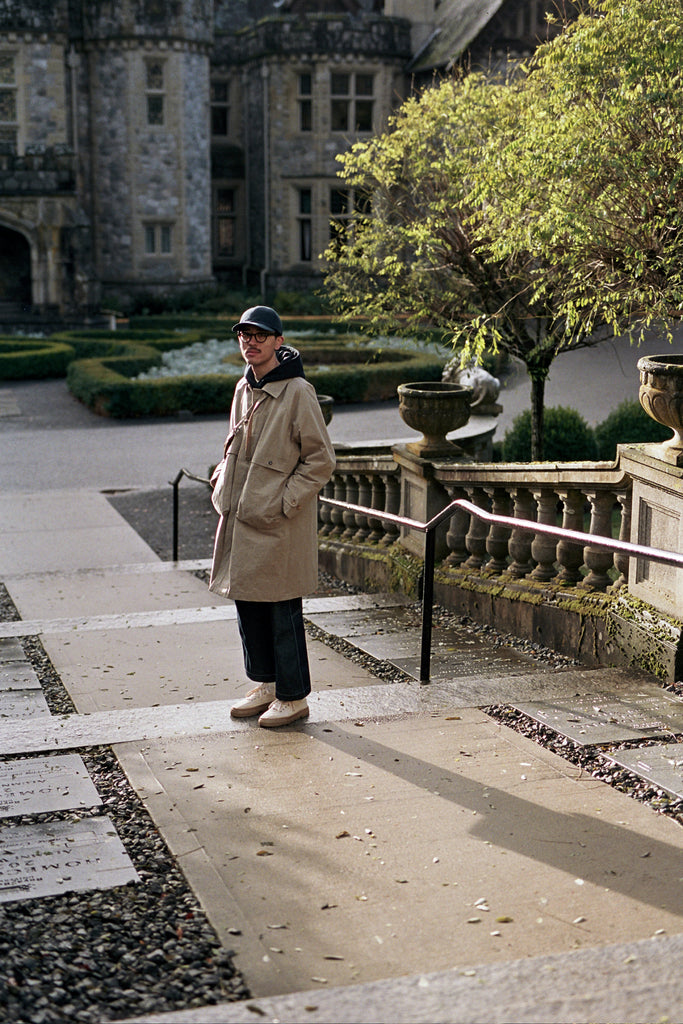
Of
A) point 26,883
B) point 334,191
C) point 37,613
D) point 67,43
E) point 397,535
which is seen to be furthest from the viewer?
point 334,191

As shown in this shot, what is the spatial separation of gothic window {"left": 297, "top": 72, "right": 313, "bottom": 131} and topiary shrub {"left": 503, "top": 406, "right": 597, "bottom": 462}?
23751 mm

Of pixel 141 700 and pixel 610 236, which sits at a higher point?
pixel 610 236

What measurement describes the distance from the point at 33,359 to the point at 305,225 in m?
14.0

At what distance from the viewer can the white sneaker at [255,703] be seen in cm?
537

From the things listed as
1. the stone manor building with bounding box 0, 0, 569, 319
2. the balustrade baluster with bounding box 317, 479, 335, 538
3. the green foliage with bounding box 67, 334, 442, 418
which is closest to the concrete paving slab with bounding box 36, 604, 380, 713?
the balustrade baluster with bounding box 317, 479, 335, 538

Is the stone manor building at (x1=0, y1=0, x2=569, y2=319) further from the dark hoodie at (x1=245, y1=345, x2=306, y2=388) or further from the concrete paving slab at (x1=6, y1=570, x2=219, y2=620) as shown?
the dark hoodie at (x1=245, y1=345, x2=306, y2=388)

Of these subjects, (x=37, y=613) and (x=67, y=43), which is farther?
(x=67, y=43)

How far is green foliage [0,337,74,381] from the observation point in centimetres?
2620

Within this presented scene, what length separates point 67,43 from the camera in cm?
3366

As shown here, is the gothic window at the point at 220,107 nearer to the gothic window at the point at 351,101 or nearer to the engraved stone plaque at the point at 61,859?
the gothic window at the point at 351,101

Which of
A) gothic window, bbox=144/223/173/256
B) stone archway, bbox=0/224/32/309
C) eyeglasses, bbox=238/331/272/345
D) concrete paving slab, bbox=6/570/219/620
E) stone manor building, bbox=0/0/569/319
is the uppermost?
stone manor building, bbox=0/0/569/319

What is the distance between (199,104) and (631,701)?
33418mm

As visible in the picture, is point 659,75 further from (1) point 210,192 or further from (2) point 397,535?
(1) point 210,192

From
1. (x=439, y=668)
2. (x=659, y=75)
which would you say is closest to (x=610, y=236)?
(x=659, y=75)
